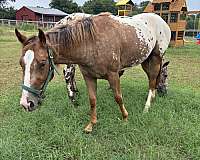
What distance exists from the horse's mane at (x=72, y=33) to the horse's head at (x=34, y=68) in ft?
0.79

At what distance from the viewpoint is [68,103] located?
4.59 m

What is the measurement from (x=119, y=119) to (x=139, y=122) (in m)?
0.30

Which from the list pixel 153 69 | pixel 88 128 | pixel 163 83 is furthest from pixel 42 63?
pixel 163 83

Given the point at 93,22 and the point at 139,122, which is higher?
the point at 93,22

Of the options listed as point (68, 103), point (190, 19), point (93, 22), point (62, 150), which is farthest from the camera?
point (190, 19)

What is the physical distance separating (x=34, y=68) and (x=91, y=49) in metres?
0.87

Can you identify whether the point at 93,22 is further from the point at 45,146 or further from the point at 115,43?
the point at 45,146

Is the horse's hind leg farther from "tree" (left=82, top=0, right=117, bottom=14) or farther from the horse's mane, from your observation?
"tree" (left=82, top=0, right=117, bottom=14)

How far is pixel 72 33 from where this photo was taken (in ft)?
10.4

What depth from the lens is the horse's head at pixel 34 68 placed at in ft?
8.93

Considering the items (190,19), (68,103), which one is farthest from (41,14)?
(68,103)

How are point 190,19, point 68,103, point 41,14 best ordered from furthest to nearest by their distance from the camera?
point 41,14
point 190,19
point 68,103

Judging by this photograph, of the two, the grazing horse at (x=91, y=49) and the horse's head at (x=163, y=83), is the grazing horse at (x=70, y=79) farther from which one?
the horse's head at (x=163, y=83)

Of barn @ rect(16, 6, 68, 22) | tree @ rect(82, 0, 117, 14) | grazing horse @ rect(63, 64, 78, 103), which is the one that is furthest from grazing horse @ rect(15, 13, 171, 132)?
barn @ rect(16, 6, 68, 22)
